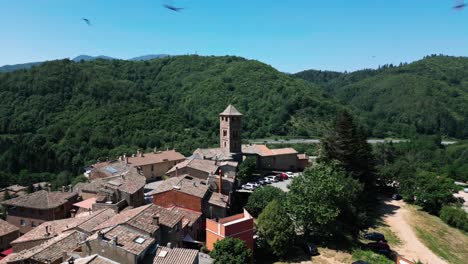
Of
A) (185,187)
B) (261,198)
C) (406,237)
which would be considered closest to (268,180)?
(261,198)

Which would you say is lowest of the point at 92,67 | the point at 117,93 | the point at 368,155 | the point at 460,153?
the point at 460,153

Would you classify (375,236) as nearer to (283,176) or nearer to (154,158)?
(283,176)

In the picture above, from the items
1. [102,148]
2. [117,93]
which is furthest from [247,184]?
[117,93]

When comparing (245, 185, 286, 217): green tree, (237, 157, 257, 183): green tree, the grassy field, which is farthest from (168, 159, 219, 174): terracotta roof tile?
the grassy field

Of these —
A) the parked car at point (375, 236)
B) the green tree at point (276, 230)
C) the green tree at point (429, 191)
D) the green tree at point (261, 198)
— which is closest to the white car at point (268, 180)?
the green tree at point (261, 198)

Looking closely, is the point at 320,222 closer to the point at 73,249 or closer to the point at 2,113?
the point at 73,249

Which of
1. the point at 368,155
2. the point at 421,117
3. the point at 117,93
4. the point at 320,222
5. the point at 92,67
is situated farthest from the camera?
the point at 421,117

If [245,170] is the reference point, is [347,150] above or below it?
above
